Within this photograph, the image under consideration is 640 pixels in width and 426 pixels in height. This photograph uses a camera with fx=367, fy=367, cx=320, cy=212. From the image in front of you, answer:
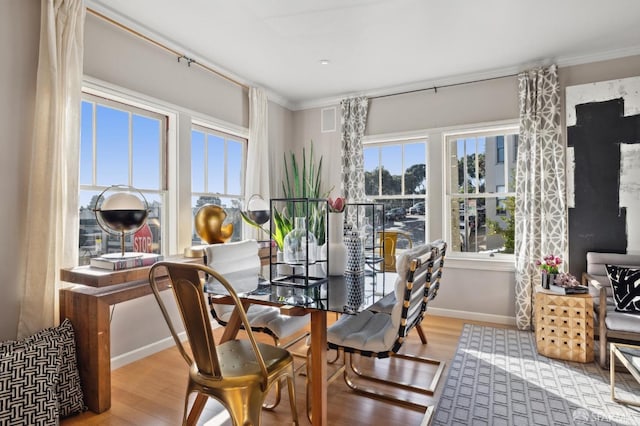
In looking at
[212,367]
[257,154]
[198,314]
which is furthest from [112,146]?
[212,367]

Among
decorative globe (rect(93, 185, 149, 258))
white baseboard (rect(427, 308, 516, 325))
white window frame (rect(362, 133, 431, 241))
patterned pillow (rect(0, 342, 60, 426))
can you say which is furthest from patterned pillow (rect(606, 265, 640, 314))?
patterned pillow (rect(0, 342, 60, 426))

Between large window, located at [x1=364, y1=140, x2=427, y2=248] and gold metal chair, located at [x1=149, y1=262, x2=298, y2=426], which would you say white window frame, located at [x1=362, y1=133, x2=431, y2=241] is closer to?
large window, located at [x1=364, y1=140, x2=427, y2=248]

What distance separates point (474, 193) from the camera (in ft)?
13.5

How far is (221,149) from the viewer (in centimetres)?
396

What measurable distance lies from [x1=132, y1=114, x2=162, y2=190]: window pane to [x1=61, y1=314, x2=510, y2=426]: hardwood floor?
1479 mm

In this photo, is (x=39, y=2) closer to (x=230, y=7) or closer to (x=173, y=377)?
(x=230, y=7)

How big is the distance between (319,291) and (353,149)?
2845mm

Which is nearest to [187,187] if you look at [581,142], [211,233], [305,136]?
[211,233]

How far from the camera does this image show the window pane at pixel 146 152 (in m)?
Result: 3.11

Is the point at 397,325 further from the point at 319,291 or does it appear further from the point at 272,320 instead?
the point at 272,320

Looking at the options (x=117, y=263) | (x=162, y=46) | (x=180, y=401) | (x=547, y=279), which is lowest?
(x=180, y=401)

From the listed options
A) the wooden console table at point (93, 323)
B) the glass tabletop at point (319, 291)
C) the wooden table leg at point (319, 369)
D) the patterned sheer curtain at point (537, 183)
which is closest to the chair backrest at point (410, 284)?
the glass tabletop at point (319, 291)

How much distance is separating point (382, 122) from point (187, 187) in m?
2.38

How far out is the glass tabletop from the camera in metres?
1.71
